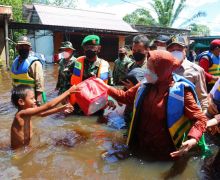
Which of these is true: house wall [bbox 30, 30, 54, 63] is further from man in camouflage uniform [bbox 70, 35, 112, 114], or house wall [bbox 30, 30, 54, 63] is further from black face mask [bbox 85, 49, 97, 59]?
black face mask [bbox 85, 49, 97, 59]

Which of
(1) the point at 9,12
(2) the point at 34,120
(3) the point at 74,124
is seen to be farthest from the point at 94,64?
(1) the point at 9,12

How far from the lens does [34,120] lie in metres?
6.12

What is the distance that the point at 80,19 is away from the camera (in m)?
25.2

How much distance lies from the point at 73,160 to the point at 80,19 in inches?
879

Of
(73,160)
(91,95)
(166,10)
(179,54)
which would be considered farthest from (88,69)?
(166,10)

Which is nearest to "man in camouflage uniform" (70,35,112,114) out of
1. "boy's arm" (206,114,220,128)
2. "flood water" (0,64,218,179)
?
"flood water" (0,64,218,179)

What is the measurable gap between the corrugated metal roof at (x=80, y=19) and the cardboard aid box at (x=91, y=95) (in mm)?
18236

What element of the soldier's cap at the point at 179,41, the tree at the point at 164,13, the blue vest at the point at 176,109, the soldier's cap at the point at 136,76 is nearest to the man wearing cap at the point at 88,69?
the soldier's cap at the point at 136,76

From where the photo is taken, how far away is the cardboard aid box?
420 centimetres

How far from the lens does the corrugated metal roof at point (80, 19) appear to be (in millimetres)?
22891

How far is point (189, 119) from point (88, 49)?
2.70m

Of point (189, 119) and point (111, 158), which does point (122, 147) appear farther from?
point (189, 119)

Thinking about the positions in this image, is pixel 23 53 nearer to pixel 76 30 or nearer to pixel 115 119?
pixel 115 119

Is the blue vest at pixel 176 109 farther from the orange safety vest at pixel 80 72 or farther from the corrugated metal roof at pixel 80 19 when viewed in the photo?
the corrugated metal roof at pixel 80 19
